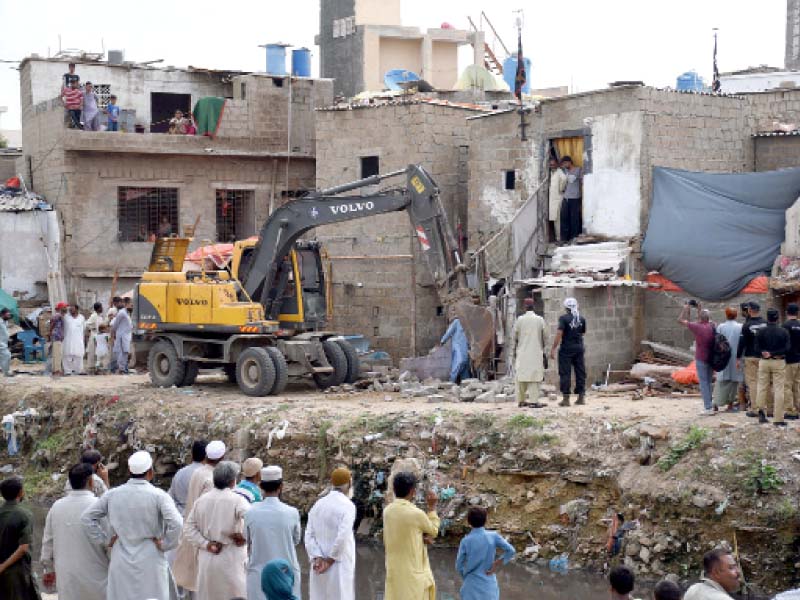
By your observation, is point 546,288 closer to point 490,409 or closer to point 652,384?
point 652,384

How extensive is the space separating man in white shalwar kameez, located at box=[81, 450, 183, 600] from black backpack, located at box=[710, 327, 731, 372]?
26.8 ft

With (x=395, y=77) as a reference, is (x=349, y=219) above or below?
below

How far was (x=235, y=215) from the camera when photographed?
29.1m

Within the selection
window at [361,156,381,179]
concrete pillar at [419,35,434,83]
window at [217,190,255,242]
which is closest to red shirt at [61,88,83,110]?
window at [217,190,255,242]

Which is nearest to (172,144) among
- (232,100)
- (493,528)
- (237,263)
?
(232,100)

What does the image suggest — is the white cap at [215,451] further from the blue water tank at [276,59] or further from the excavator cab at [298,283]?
the blue water tank at [276,59]

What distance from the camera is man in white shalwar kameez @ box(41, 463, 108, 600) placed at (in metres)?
8.67

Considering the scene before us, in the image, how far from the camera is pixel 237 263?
19.8 metres

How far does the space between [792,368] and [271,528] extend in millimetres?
7522

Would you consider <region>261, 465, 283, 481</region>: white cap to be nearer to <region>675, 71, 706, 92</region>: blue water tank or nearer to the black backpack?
the black backpack

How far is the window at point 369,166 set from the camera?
80.4 feet

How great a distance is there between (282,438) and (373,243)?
→ 804 cm

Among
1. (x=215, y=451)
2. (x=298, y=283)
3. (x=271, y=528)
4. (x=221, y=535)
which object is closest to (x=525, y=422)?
(x=298, y=283)

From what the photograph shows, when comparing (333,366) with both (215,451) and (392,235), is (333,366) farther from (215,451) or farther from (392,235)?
(215,451)
